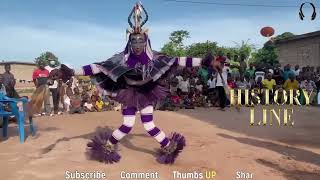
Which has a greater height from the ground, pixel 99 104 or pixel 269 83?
pixel 269 83

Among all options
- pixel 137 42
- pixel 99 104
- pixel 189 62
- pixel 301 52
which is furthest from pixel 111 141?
pixel 301 52

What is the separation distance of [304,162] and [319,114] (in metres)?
6.87

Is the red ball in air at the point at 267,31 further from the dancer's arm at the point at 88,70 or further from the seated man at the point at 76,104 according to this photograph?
the dancer's arm at the point at 88,70

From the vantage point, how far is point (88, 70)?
22.7ft

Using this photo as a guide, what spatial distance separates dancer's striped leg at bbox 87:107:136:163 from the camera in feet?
22.0

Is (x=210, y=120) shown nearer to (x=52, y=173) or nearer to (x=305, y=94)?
(x=305, y=94)

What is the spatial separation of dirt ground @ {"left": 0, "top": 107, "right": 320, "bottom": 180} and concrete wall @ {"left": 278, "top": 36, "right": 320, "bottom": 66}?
14.6 meters

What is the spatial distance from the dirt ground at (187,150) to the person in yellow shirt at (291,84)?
4.16m

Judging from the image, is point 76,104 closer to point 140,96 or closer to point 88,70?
point 88,70

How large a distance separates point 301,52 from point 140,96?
22566 millimetres

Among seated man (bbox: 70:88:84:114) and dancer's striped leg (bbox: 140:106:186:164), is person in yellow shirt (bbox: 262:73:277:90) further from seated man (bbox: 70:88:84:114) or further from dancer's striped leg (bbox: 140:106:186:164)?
dancer's striped leg (bbox: 140:106:186:164)

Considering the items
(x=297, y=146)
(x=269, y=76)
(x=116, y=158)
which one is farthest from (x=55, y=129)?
(x=269, y=76)

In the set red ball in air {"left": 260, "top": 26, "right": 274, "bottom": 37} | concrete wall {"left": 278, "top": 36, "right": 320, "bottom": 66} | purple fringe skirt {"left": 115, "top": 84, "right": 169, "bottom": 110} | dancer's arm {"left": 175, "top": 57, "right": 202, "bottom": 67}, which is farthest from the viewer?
concrete wall {"left": 278, "top": 36, "right": 320, "bottom": 66}

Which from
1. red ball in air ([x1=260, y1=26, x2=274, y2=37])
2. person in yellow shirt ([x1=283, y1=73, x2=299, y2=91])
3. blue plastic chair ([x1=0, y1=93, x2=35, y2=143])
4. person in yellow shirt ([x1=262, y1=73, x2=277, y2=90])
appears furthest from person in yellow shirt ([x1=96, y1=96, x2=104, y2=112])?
red ball in air ([x1=260, y1=26, x2=274, y2=37])
